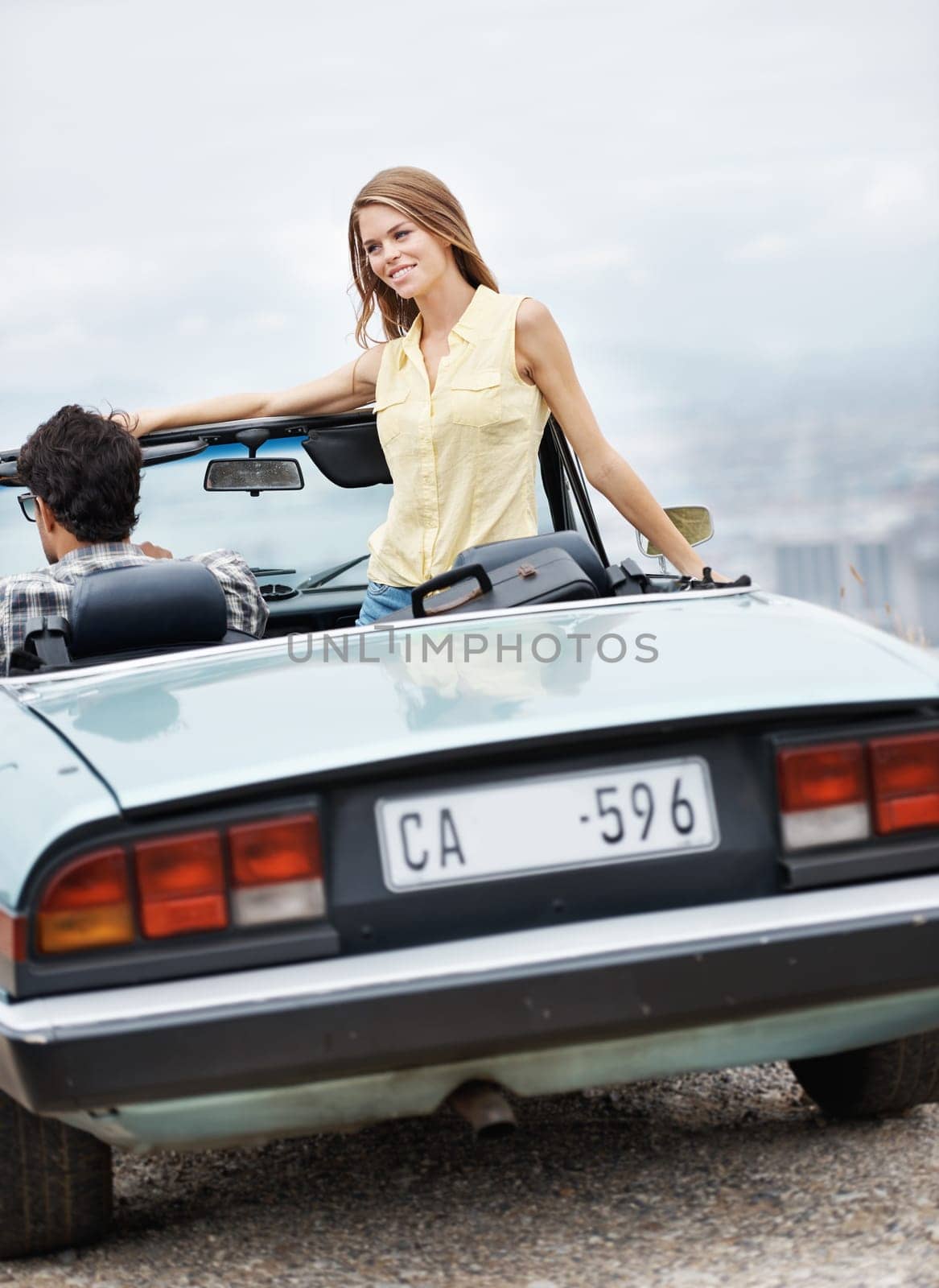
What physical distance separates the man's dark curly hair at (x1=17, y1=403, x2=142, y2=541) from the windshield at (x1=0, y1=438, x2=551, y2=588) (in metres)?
0.52

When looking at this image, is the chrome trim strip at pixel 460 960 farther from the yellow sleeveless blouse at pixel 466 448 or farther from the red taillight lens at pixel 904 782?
the yellow sleeveless blouse at pixel 466 448

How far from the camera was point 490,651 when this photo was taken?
256 centimetres

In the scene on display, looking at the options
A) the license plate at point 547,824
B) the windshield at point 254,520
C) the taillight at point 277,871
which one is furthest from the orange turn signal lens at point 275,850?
the windshield at point 254,520

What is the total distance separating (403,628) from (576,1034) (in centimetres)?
99

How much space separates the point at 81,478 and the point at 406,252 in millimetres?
982

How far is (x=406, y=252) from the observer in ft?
11.9

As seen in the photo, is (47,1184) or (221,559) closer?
(47,1184)

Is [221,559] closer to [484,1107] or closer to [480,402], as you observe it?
[480,402]

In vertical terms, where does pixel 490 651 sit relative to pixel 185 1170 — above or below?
above

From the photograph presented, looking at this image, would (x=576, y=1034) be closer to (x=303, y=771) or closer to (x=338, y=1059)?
(x=338, y=1059)

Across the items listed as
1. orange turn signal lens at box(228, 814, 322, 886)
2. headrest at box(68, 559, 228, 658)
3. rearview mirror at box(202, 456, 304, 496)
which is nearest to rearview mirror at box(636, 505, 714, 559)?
rearview mirror at box(202, 456, 304, 496)

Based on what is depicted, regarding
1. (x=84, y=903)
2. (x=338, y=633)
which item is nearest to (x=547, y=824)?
(x=84, y=903)

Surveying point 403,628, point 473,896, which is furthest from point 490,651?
point 473,896

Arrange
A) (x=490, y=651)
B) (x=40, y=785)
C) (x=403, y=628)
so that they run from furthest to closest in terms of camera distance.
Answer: (x=403, y=628)
(x=490, y=651)
(x=40, y=785)
